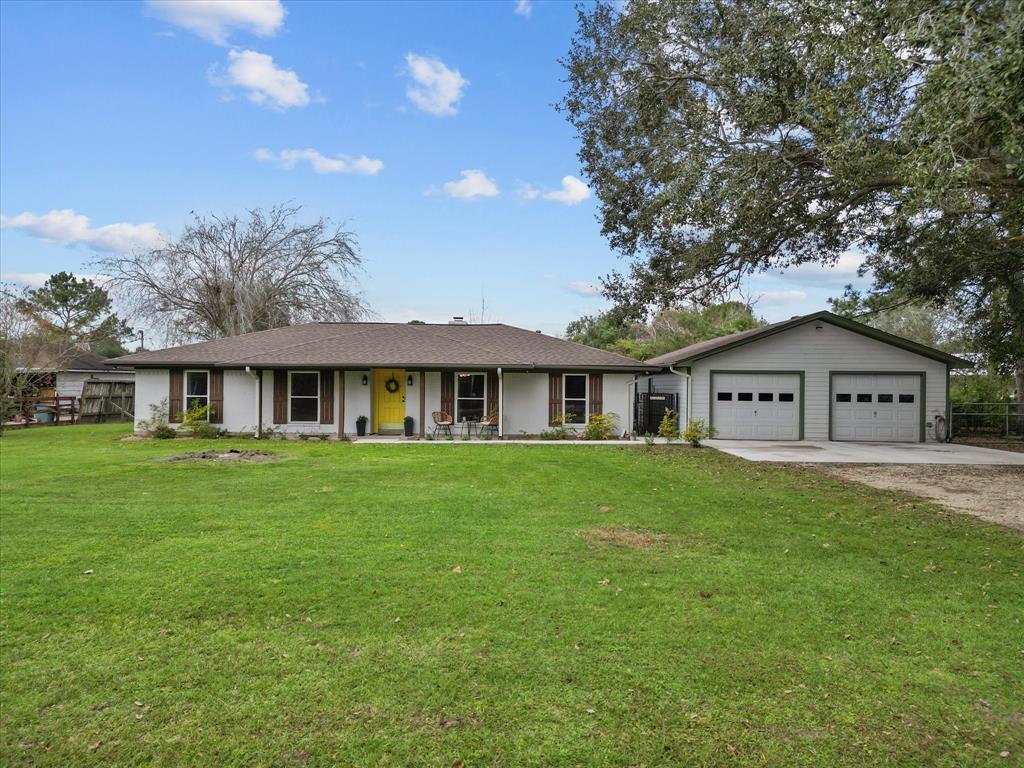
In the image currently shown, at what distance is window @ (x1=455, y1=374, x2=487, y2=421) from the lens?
18.2 meters

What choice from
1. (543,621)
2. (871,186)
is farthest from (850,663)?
(871,186)

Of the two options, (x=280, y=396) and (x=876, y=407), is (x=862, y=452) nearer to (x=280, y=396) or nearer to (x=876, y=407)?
A: (x=876, y=407)

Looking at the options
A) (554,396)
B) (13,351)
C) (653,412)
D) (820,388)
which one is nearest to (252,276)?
(13,351)

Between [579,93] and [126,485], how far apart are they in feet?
37.7

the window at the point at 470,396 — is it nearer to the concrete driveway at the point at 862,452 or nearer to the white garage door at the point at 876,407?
the concrete driveway at the point at 862,452

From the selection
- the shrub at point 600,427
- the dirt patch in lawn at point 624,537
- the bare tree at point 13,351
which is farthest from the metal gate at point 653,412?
the bare tree at point 13,351

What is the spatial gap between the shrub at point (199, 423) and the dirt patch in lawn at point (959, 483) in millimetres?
15880

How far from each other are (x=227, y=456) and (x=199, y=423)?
215 inches

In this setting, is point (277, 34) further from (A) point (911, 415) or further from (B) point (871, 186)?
(A) point (911, 415)

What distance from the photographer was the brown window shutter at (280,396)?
58.6 feet

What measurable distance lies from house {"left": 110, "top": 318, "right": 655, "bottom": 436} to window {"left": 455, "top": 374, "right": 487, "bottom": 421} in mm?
31

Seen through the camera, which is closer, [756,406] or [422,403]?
[422,403]

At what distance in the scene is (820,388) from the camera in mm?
18078

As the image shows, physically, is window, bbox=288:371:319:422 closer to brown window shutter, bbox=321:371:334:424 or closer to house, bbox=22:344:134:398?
brown window shutter, bbox=321:371:334:424
